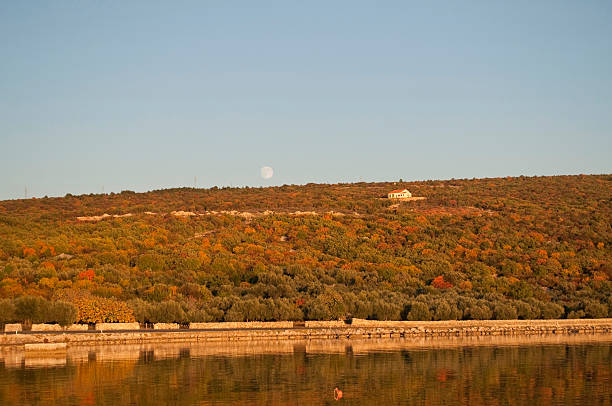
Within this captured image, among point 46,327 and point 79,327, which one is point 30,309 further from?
point 79,327

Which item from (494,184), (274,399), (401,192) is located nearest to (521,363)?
(274,399)

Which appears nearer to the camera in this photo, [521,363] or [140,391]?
[140,391]

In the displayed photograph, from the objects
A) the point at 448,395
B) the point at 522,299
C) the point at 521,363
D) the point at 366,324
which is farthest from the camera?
the point at 522,299

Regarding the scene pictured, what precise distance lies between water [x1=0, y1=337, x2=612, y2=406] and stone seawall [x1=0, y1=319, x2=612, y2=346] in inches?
70.6

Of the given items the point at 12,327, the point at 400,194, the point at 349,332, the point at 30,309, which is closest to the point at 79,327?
the point at 30,309

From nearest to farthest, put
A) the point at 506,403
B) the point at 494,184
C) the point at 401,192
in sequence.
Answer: the point at 506,403
the point at 401,192
the point at 494,184

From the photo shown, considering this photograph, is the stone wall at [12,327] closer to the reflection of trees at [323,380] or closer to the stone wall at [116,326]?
the stone wall at [116,326]

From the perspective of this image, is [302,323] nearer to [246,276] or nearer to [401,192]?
[246,276]

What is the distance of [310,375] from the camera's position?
35.9 meters

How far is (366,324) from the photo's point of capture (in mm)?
57312

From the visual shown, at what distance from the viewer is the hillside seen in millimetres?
59125

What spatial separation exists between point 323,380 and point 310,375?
1599mm

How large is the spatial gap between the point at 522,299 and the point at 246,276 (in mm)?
23069

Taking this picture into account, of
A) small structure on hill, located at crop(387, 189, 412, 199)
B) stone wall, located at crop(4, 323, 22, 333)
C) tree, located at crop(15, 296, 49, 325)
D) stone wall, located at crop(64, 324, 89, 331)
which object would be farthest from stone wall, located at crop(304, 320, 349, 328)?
small structure on hill, located at crop(387, 189, 412, 199)
